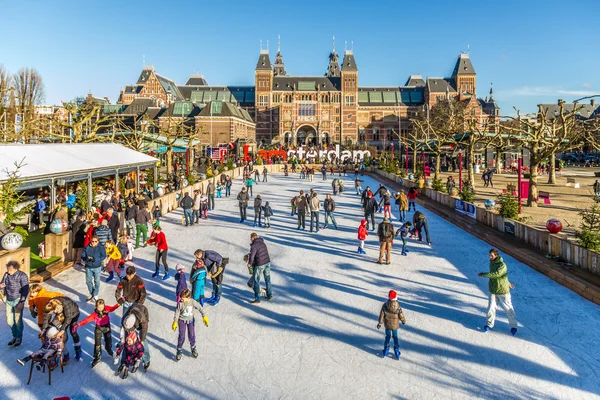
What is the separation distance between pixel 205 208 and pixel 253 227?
2.52 meters

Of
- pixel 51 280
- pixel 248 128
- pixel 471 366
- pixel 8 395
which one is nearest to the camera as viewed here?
pixel 8 395

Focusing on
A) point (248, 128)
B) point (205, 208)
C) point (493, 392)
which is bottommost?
point (493, 392)

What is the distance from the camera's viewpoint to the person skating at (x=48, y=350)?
18.2 ft

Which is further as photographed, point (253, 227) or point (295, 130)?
point (295, 130)

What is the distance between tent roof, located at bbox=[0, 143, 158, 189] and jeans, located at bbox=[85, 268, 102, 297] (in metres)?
5.73

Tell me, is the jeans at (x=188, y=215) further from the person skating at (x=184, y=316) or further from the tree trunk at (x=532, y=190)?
the tree trunk at (x=532, y=190)

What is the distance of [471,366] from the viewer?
6.12 meters

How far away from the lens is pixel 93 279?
26.9ft

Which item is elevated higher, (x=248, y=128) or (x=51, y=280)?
(x=248, y=128)

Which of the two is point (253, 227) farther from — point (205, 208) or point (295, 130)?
point (295, 130)

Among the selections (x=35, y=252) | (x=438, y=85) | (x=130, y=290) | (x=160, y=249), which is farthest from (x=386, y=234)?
(x=438, y=85)

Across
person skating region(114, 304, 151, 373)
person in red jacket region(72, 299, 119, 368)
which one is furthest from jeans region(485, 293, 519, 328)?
person in red jacket region(72, 299, 119, 368)

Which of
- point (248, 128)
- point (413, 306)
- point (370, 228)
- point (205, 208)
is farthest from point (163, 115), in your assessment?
point (413, 306)

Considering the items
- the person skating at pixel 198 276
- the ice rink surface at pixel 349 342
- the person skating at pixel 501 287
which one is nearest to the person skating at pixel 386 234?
the ice rink surface at pixel 349 342
